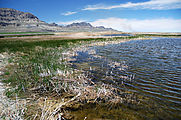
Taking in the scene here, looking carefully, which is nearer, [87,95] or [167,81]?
[87,95]

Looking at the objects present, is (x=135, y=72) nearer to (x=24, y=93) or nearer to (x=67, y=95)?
(x=67, y=95)

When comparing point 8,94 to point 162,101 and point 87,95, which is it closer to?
point 87,95

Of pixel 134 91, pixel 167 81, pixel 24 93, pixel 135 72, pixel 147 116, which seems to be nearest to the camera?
pixel 147 116

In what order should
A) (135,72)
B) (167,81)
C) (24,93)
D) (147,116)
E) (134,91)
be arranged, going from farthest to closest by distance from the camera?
(135,72)
(167,81)
(134,91)
(24,93)
(147,116)

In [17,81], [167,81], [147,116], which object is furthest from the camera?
[167,81]

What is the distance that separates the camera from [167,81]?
908 centimetres

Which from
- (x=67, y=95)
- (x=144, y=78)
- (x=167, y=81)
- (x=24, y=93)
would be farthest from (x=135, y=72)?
(x=24, y=93)

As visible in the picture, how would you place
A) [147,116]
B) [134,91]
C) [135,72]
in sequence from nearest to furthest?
[147,116]
[134,91]
[135,72]

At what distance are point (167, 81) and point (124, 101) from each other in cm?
458

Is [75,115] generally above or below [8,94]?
below

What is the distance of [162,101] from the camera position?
21.9 feet

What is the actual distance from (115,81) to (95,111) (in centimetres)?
382

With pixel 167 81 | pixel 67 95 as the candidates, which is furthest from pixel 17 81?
pixel 167 81

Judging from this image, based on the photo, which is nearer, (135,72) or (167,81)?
(167,81)
